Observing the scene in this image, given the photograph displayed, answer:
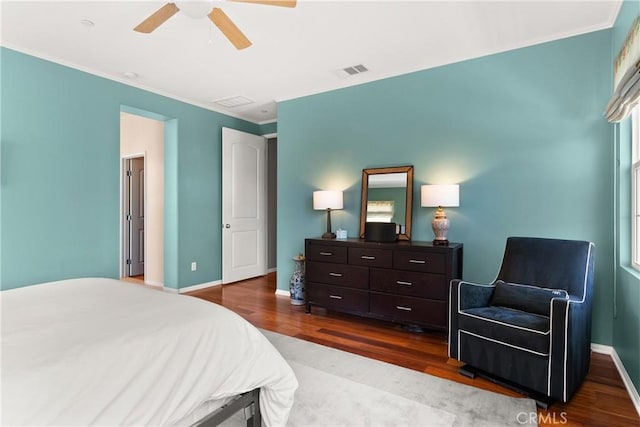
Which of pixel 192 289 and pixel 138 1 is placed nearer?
pixel 138 1

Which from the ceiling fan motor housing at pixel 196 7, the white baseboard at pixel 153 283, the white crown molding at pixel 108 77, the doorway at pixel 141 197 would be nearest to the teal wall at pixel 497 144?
the white crown molding at pixel 108 77

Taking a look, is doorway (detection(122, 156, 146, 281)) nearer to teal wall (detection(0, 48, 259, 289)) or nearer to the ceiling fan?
teal wall (detection(0, 48, 259, 289))

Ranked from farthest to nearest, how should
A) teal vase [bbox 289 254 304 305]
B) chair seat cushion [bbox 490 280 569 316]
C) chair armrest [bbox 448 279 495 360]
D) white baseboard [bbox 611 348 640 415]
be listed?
teal vase [bbox 289 254 304 305], chair armrest [bbox 448 279 495 360], chair seat cushion [bbox 490 280 569 316], white baseboard [bbox 611 348 640 415]

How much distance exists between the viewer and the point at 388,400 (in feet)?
6.80

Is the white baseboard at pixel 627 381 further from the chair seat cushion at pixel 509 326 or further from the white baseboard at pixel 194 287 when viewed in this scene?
the white baseboard at pixel 194 287

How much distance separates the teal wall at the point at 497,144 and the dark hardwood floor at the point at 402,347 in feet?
2.49

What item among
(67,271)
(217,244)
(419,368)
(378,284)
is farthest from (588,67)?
A: (67,271)

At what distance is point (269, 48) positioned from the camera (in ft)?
10.7

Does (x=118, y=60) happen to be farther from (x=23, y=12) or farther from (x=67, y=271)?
(x=67, y=271)

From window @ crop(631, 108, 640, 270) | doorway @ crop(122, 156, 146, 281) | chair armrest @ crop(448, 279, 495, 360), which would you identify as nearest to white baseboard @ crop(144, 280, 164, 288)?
doorway @ crop(122, 156, 146, 281)

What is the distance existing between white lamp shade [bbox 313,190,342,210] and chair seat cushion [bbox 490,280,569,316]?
1.92m

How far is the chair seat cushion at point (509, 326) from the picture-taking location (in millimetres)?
2029

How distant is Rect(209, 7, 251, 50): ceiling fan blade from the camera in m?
2.20

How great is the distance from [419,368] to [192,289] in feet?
11.4
